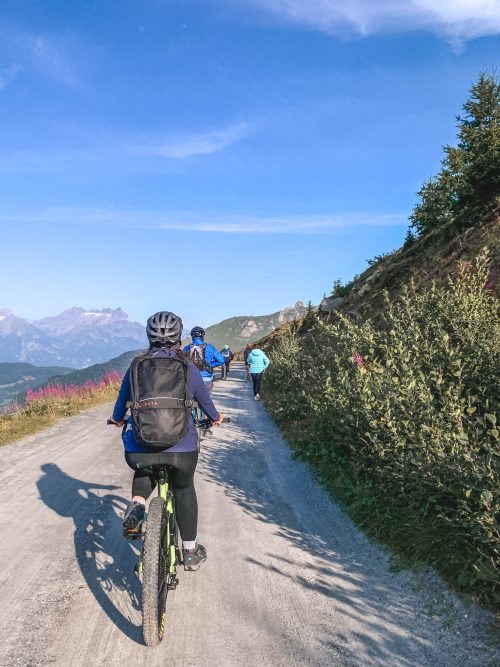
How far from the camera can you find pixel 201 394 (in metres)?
4.46

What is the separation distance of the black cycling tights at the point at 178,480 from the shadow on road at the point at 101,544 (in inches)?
33.2

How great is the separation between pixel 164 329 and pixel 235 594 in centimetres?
274

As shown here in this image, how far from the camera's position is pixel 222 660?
359cm

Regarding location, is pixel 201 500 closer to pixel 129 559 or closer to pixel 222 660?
pixel 129 559

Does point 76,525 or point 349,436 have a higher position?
point 349,436

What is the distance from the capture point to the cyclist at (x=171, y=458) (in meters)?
4.03

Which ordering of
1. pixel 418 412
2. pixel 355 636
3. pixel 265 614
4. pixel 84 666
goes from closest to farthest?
pixel 84 666
pixel 355 636
pixel 265 614
pixel 418 412

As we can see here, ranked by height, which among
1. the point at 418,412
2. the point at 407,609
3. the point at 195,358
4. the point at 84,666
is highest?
the point at 195,358

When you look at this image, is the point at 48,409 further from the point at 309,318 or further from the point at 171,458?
the point at 309,318

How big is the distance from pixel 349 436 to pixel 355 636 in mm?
3972

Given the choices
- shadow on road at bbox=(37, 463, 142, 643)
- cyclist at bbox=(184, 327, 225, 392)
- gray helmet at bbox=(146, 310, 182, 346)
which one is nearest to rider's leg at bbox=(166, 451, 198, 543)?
shadow on road at bbox=(37, 463, 142, 643)

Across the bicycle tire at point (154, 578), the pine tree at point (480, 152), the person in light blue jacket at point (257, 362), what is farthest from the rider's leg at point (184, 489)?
the pine tree at point (480, 152)

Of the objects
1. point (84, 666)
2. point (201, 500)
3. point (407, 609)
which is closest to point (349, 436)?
point (201, 500)

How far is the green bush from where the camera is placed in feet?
14.4
